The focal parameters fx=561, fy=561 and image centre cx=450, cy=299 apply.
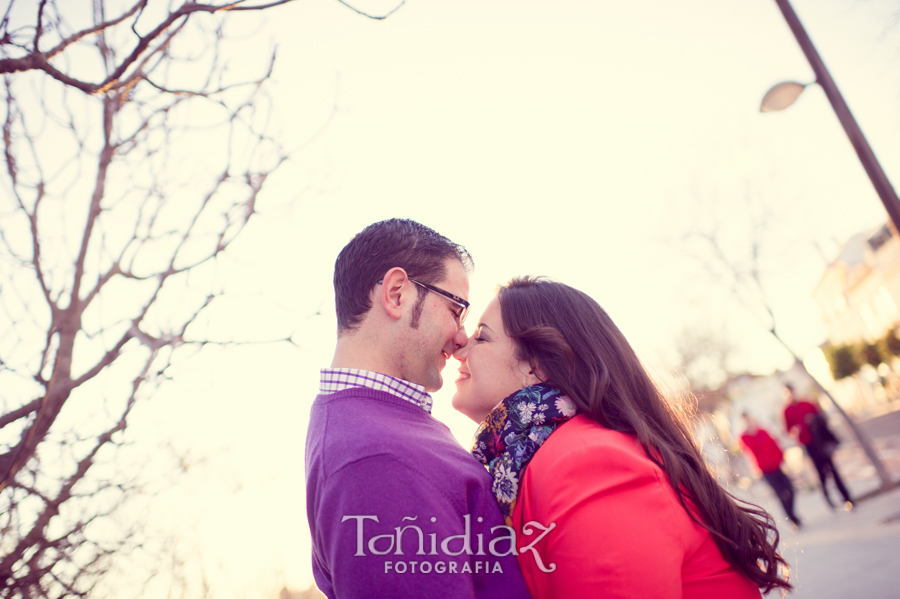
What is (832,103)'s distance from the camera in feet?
20.1

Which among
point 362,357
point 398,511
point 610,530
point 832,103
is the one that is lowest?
point 610,530

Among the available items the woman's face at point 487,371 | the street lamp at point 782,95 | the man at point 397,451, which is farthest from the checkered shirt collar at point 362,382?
the street lamp at point 782,95

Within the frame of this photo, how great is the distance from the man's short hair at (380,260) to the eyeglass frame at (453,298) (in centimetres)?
2

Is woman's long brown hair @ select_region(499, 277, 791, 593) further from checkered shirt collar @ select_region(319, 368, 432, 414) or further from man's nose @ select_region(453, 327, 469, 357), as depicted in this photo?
checkered shirt collar @ select_region(319, 368, 432, 414)

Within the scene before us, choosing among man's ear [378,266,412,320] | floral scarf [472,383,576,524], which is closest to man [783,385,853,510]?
floral scarf [472,383,576,524]

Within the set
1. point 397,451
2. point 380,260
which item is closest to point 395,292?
point 380,260

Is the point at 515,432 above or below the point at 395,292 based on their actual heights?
below

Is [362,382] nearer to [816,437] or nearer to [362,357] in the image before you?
[362,357]

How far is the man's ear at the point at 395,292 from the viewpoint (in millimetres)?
2270

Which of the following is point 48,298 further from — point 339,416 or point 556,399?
point 556,399

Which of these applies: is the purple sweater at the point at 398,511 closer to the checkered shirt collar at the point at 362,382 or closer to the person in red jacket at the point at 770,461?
the checkered shirt collar at the point at 362,382

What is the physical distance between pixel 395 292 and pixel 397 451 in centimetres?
86

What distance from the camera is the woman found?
157 centimetres

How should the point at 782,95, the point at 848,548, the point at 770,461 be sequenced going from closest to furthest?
the point at 848,548, the point at 782,95, the point at 770,461
